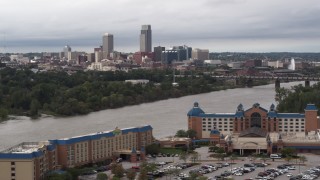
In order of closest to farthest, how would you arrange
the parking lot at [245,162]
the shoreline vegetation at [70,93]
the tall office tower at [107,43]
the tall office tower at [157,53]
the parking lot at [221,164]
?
the parking lot at [221,164]
the parking lot at [245,162]
the shoreline vegetation at [70,93]
the tall office tower at [157,53]
the tall office tower at [107,43]

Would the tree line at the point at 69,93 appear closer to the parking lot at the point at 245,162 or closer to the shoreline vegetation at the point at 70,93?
the shoreline vegetation at the point at 70,93

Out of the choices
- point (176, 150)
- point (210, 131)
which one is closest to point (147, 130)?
point (176, 150)

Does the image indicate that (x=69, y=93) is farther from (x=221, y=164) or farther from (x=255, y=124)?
(x=221, y=164)

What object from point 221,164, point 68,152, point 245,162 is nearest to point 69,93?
point 68,152

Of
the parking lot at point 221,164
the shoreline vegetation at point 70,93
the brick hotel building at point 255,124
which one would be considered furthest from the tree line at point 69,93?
the parking lot at point 221,164

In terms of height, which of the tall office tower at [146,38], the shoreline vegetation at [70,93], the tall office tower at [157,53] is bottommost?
the shoreline vegetation at [70,93]

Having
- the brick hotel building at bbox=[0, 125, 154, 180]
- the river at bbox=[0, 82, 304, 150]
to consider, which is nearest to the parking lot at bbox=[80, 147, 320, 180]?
the brick hotel building at bbox=[0, 125, 154, 180]

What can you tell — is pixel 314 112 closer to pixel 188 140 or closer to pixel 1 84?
pixel 188 140
